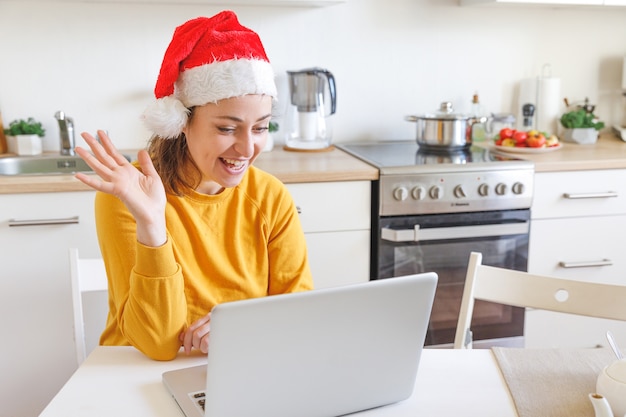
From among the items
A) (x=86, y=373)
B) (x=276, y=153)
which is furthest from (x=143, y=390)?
(x=276, y=153)

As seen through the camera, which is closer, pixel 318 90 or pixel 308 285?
pixel 308 285

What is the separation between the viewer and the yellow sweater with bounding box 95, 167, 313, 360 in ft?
3.94

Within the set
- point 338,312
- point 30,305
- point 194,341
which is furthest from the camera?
point 30,305

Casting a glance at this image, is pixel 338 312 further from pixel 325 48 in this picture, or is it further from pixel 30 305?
pixel 325 48

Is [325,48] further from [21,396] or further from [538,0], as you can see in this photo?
[21,396]

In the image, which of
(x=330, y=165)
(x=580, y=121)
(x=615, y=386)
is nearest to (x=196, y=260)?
(x=615, y=386)

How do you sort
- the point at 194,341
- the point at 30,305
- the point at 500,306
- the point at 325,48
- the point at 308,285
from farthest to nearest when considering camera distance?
the point at 325,48 < the point at 500,306 < the point at 30,305 < the point at 308,285 < the point at 194,341

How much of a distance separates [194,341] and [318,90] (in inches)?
66.1

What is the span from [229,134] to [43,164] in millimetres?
1497

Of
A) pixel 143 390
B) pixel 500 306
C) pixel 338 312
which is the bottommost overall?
pixel 500 306

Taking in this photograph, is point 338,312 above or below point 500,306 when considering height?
above

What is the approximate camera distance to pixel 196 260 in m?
1.45

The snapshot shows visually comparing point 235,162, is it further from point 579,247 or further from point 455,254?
point 579,247

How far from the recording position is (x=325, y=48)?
2861mm
